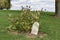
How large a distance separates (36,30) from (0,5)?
12.8m

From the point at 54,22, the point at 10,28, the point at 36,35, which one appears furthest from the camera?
the point at 54,22

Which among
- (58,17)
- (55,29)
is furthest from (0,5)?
(55,29)

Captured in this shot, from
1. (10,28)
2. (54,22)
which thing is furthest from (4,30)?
(54,22)

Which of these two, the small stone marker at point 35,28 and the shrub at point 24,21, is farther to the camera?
the shrub at point 24,21

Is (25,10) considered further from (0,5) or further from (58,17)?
(0,5)

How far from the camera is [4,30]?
28.6ft

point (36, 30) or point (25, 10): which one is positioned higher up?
point (25, 10)

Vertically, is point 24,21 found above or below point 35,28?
above

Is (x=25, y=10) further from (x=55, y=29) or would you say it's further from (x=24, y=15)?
(x=55, y=29)

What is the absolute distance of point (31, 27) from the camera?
835cm

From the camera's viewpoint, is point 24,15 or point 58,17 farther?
point 58,17

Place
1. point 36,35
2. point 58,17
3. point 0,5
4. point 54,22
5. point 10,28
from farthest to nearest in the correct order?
point 0,5, point 58,17, point 54,22, point 10,28, point 36,35

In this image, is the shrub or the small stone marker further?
the shrub

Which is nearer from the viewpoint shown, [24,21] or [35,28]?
[35,28]
